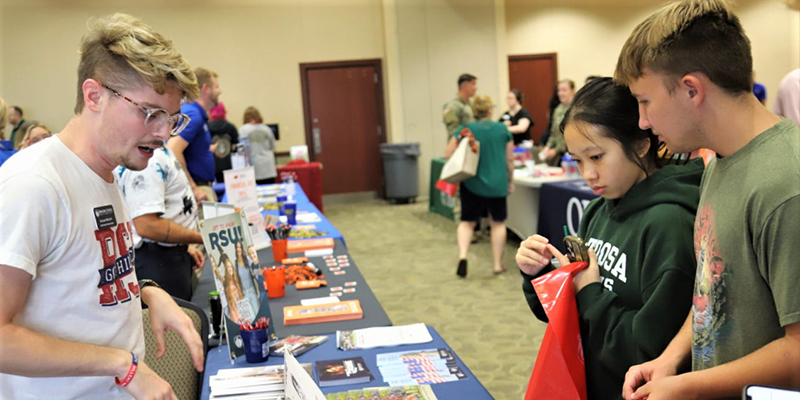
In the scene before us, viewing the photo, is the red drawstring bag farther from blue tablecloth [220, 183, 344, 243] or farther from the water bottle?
the water bottle

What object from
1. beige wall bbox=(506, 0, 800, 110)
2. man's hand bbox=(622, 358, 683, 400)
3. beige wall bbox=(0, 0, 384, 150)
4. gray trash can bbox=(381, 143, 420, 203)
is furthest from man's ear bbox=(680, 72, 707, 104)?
beige wall bbox=(506, 0, 800, 110)

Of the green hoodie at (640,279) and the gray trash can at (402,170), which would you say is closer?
the green hoodie at (640,279)

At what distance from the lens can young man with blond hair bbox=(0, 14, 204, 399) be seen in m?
1.20

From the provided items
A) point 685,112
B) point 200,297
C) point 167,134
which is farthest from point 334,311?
point 685,112

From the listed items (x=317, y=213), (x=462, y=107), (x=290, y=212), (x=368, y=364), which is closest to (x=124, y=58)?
(x=368, y=364)

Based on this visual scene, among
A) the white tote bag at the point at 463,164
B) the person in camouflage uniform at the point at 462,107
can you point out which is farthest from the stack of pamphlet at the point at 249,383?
the person in camouflage uniform at the point at 462,107

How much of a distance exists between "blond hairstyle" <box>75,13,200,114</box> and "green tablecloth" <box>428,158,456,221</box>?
7.26m

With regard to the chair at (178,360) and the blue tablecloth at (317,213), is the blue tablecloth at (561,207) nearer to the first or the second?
the blue tablecloth at (317,213)

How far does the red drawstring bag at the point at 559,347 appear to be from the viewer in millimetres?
1521

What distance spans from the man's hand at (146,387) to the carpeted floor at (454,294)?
7.66ft

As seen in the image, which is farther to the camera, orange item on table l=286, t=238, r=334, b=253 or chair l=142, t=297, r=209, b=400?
orange item on table l=286, t=238, r=334, b=253

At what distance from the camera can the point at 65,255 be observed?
4.24ft

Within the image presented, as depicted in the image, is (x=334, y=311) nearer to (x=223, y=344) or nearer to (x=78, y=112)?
(x=223, y=344)

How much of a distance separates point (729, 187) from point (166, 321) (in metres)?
1.21
